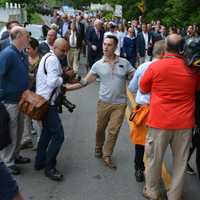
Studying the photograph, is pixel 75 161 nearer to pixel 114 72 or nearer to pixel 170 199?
pixel 114 72

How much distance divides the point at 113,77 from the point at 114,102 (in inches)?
13.4

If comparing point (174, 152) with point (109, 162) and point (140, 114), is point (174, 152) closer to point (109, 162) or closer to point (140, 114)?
point (140, 114)

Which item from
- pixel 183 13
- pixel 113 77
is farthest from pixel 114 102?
pixel 183 13

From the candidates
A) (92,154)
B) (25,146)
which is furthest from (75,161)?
(25,146)

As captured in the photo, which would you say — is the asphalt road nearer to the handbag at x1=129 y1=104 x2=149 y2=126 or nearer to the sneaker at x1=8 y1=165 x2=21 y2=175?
the sneaker at x1=8 y1=165 x2=21 y2=175

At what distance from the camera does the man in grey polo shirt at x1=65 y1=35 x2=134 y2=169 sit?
7246mm

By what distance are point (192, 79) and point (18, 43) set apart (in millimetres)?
2330

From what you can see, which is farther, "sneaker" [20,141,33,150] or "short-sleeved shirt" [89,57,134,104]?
"sneaker" [20,141,33,150]

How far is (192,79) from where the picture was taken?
18.4ft

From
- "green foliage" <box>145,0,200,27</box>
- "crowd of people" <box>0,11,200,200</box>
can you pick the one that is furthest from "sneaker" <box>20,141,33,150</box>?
"green foliage" <box>145,0,200,27</box>

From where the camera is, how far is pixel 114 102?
7336 millimetres

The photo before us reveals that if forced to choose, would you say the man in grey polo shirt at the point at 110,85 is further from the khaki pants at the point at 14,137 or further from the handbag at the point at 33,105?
the khaki pants at the point at 14,137

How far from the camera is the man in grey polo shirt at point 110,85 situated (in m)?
7.25

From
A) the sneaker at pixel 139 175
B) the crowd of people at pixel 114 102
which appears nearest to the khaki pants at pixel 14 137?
the crowd of people at pixel 114 102
